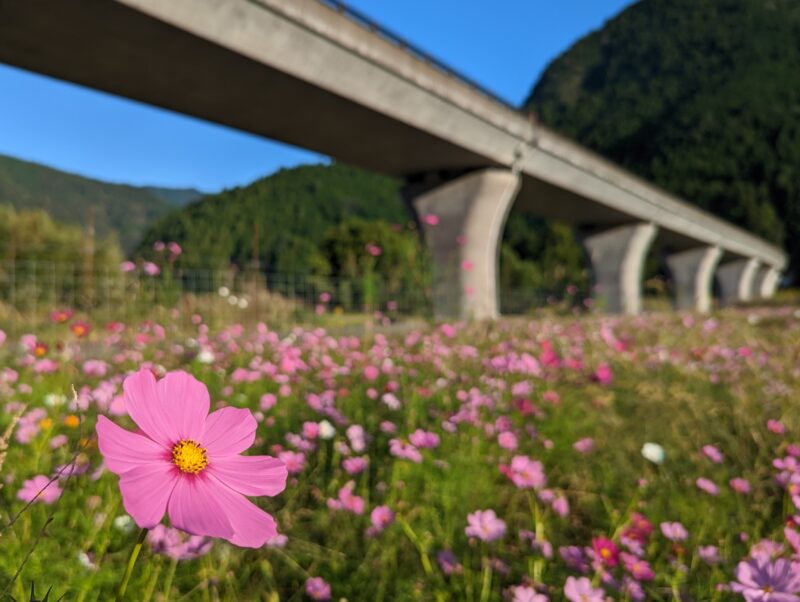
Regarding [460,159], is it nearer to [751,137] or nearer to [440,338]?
[440,338]

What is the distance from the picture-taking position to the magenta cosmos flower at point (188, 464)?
0.51 metres

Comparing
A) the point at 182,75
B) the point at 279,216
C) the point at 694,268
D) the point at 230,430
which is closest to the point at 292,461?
the point at 230,430

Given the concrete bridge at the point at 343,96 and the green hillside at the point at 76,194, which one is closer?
the green hillside at the point at 76,194

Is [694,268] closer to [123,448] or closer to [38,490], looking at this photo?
[38,490]

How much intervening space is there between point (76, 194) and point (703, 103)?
324 feet

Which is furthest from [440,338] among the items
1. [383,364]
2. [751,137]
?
[751,137]

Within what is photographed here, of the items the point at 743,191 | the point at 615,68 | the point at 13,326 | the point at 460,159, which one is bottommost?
the point at 13,326

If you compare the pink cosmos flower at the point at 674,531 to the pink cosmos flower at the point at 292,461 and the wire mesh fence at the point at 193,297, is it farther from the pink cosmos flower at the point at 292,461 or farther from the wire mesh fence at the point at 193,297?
the wire mesh fence at the point at 193,297

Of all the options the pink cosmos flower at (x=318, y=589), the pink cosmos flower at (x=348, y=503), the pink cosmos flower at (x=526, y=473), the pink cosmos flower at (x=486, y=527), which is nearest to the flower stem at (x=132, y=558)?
the pink cosmos flower at (x=318, y=589)

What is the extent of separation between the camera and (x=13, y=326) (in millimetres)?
4984

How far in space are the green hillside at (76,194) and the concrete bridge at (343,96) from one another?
4692 millimetres

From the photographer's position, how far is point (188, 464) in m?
0.57

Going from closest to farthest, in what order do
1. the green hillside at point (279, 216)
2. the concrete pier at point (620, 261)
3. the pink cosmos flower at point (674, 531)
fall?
the pink cosmos flower at point (674, 531), the green hillside at point (279, 216), the concrete pier at point (620, 261)

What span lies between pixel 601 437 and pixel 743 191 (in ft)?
238
